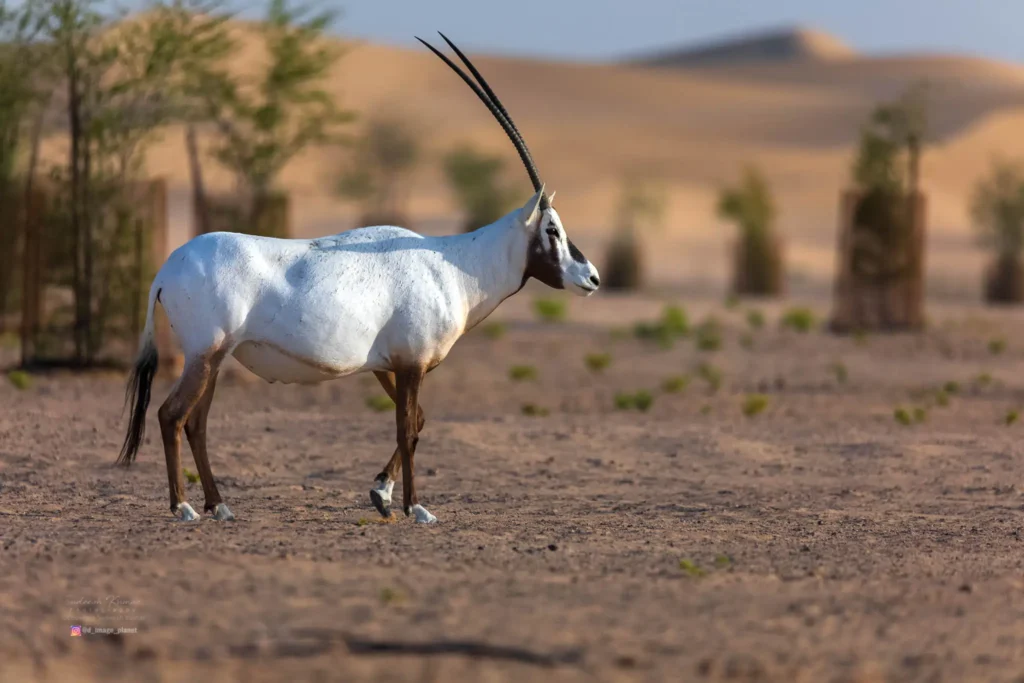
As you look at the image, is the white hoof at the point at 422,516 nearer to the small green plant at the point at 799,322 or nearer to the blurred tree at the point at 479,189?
the small green plant at the point at 799,322

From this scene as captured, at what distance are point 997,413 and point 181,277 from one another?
27.7 feet

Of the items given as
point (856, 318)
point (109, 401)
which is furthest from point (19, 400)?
point (856, 318)

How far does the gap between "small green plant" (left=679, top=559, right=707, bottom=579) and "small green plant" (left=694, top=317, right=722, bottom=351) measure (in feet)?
42.6

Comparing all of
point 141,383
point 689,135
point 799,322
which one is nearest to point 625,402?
point 141,383

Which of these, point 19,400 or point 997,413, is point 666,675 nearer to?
point 19,400

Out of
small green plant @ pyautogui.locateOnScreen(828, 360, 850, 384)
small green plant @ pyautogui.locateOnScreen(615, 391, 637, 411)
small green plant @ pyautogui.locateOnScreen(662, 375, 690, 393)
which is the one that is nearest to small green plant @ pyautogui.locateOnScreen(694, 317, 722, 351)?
small green plant @ pyautogui.locateOnScreen(828, 360, 850, 384)

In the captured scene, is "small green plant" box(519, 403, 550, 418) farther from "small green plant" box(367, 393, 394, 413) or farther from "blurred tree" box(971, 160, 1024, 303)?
"blurred tree" box(971, 160, 1024, 303)

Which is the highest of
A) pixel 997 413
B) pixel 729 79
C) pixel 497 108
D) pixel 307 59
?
pixel 729 79

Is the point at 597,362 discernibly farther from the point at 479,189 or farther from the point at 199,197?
the point at 479,189

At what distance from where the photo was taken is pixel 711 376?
15852 mm

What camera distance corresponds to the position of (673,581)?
20.8 feet

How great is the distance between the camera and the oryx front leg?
299 inches

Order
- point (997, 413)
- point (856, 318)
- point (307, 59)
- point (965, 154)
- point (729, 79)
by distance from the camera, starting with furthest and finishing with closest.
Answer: point (729, 79) → point (965, 154) → point (856, 318) → point (307, 59) → point (997, 413)

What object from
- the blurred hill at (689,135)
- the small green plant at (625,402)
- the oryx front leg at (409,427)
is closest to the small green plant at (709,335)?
the small green plant at (625,402)
